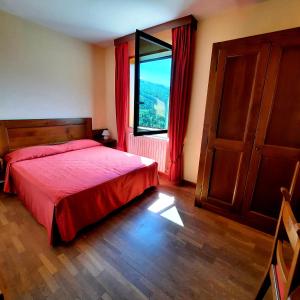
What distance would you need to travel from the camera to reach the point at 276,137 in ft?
5.72

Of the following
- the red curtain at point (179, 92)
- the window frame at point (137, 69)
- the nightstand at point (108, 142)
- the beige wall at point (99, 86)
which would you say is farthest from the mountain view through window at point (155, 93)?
the beige wall at point (99, 86)

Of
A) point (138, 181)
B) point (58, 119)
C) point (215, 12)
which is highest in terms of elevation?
point (215, 12)

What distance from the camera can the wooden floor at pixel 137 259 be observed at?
1279 millimetres

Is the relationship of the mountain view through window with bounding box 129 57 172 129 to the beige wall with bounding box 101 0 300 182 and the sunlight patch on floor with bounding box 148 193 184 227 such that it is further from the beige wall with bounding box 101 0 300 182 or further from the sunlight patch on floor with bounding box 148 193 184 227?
the sunlight patch on floor with bounding box 148 193 184 227

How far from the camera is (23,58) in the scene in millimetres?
2666

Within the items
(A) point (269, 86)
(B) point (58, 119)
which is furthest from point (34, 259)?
(A) point (269, 86)

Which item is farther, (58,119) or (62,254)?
(58,119)

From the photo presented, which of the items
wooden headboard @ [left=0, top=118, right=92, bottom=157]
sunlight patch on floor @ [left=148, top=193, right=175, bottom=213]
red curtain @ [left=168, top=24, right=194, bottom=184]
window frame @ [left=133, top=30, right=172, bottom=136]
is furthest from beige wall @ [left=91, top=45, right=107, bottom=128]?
sunlight patch on floor @ [left=148, top=193, right=175, bottom=213]

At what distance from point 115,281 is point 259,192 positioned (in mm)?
1677

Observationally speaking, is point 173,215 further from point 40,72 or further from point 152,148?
point 40,72

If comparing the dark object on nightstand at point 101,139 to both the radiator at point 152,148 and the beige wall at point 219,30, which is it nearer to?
the radiator at point 152,148

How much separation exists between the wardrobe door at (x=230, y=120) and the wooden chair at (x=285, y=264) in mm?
1037

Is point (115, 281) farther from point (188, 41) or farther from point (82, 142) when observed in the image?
point (188, 41)

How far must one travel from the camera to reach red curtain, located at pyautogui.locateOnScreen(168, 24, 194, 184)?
2529mm
